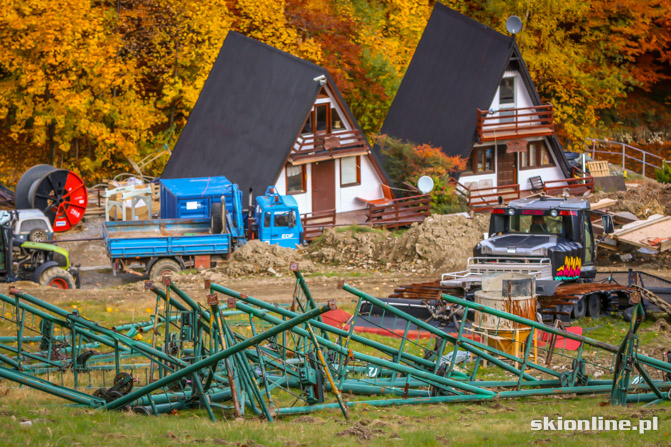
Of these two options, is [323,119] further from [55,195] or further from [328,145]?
[55,195]

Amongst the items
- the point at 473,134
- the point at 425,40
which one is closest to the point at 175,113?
the point at 425,40

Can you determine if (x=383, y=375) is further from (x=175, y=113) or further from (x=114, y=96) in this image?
(x=175, y=113)

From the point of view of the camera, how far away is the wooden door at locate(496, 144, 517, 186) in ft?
138

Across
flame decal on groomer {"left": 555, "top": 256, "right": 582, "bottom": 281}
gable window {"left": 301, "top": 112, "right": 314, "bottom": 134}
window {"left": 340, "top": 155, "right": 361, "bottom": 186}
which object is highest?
gable window {"left": 301, "top": 112, "right": 314, "bottom": 134}

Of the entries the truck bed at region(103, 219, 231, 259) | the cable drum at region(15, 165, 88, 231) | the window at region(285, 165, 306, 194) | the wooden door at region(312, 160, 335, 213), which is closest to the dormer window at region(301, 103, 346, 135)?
the wooden door at region(312, 160, 335, 213)

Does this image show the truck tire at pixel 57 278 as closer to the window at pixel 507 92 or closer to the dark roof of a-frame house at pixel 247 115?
the dark roof of a-frame house at pixel 247 115

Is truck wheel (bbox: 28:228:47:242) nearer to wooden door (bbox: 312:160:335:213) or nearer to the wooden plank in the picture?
wooden door (bbox: 312:160:335:213)

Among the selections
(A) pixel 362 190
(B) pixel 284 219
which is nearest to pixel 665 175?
(A) pixel 362 190

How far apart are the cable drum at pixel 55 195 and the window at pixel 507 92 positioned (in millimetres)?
19661

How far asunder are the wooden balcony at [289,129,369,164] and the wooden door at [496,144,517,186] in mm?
7081

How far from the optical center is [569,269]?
2192 cm

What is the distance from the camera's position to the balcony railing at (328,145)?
37469 mm

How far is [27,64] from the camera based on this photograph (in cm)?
3844

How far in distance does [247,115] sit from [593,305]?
807 inches
